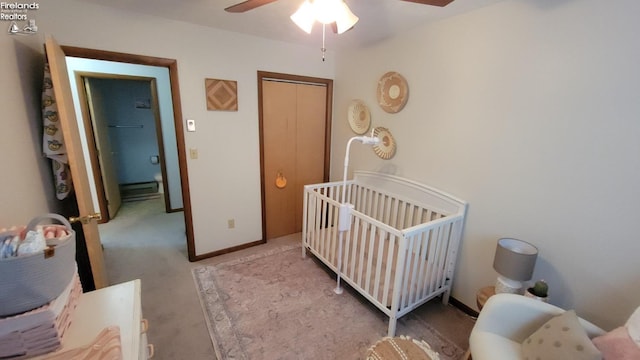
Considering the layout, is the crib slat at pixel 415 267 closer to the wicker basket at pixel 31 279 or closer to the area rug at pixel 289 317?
the area rug at pixel 289 317

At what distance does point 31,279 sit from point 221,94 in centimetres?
204

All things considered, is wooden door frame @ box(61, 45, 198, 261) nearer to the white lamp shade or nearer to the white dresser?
the white dresser

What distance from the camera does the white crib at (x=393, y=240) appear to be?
1.76m

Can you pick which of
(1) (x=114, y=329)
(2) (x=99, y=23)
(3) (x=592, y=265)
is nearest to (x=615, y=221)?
(3) (x=592, y=265)

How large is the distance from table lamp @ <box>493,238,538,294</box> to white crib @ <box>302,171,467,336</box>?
0.40 meters

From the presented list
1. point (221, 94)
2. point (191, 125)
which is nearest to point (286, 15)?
point (221, 94)

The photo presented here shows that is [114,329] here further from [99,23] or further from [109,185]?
[109,185]

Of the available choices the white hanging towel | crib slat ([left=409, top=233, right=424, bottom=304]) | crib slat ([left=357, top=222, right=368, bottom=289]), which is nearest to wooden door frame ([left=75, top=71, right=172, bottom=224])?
the white hanging towel

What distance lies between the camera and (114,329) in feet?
2.93

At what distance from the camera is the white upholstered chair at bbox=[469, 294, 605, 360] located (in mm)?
1308

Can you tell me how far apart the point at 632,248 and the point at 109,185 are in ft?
16.7

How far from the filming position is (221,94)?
2.48 m

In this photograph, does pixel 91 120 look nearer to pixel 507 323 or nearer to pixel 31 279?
pixel 31 279
